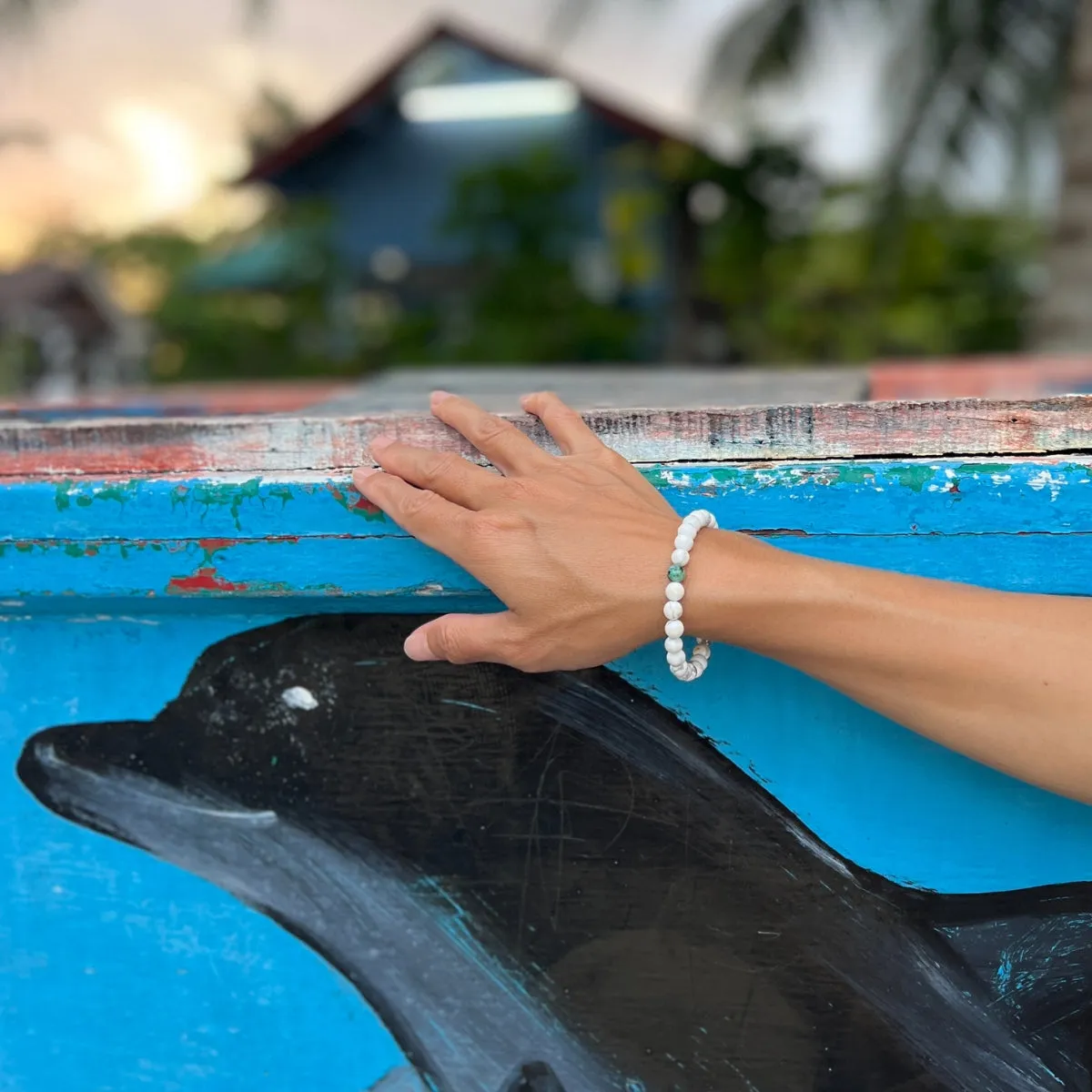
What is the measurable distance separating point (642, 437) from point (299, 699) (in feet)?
1.33

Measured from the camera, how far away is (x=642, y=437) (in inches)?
33.6

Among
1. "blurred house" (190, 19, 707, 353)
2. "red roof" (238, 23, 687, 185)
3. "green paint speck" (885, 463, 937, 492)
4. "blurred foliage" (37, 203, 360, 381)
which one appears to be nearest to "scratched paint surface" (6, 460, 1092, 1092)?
"green paint speck" (885, 463, 937, 492)

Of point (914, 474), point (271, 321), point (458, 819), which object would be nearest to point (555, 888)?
point (458, 819)

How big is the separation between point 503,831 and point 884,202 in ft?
24.1

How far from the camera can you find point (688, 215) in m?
10.6

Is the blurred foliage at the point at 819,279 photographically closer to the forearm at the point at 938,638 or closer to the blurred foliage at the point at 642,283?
the blurred foliage at the point at 642,283

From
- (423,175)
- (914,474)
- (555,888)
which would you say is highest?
(423,175)

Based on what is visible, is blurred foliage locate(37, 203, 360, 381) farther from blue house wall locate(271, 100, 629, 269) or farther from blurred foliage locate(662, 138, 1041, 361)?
blurred foliage locate(662, 138, 1041, 361)

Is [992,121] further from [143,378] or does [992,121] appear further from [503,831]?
[143,378]

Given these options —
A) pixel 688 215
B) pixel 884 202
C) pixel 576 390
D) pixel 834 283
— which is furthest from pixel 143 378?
pixel 576 390

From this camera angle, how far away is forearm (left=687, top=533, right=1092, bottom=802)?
0.74m

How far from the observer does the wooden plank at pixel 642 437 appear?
80 cm

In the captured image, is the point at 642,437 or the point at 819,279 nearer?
the point at 642,437

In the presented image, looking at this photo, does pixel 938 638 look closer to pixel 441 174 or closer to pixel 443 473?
pixel 443 473
